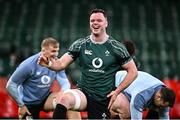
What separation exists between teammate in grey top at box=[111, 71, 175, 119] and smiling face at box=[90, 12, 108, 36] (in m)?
1.08

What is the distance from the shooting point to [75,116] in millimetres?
6953

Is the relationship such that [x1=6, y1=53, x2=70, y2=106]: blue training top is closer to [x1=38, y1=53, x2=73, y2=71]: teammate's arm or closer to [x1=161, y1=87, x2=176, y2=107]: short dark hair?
[x1=38, y1=53, x2=73, y2=71]: teammate's arm

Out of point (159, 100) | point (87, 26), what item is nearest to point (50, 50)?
point (159, 100)

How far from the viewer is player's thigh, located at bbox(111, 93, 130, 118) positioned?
7.64 metres

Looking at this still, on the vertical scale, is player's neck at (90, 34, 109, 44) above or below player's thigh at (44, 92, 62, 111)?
above

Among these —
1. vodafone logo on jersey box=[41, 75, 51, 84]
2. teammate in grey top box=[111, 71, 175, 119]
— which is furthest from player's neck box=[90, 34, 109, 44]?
→ vodafone logo on jersey box=[41, 75, 51, 84]

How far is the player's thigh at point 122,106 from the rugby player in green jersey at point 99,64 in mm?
871

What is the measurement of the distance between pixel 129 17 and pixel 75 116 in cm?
1380

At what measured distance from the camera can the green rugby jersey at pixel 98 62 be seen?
21.9 feet

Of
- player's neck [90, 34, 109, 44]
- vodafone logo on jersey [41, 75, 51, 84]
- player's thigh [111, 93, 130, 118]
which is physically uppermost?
player's neck [90, 34, 109, 44]

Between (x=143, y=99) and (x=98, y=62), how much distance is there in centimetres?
91

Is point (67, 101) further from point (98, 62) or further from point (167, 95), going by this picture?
point (167, 95)

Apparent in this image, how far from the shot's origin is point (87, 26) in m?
19.6

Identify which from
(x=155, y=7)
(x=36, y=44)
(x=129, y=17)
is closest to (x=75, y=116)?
(x=36, y=44)
